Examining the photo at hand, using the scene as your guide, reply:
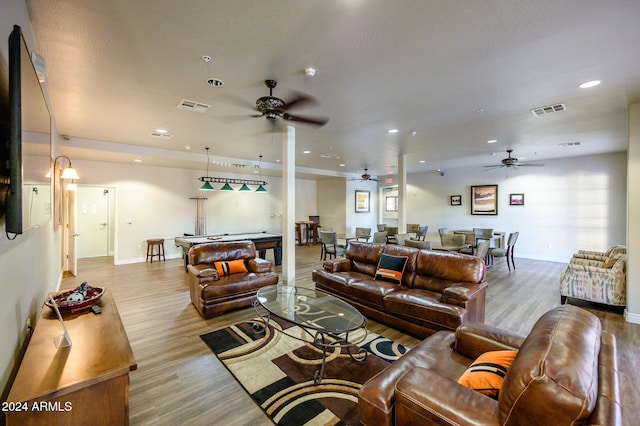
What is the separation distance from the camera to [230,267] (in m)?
4.36

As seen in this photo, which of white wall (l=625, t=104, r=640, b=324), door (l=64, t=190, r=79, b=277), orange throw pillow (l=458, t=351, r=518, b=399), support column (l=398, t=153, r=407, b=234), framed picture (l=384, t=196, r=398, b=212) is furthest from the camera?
framed picture (l=384, t=196, r=398, b=212)

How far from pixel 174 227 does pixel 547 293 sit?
9.45m

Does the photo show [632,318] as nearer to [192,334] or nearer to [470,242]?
[470,242]

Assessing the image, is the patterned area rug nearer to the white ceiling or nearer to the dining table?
the white ceiling

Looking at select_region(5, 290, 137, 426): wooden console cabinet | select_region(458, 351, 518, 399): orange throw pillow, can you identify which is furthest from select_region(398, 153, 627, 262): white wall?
select_region(5, 290, 137, 426): wooden console cabinet

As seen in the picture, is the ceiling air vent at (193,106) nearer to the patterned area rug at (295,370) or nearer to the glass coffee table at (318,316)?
the glass coffee table at (318,316)

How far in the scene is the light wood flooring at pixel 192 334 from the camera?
83.4 inches

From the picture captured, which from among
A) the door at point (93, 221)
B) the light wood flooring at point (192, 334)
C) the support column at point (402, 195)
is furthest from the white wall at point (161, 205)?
the support column at point (402, 195)

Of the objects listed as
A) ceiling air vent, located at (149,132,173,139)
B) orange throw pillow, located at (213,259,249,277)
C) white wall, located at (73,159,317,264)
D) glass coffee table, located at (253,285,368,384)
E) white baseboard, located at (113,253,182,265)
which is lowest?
Answer: white baseboard, located at (113,253,182,265)

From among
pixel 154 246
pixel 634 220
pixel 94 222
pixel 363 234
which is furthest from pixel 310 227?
pixel 634 220

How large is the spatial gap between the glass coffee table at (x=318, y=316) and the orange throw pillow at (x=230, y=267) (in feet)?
3.16

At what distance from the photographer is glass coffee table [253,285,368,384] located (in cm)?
250

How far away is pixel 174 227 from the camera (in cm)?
837

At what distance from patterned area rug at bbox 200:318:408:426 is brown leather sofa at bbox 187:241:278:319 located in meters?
0.50
